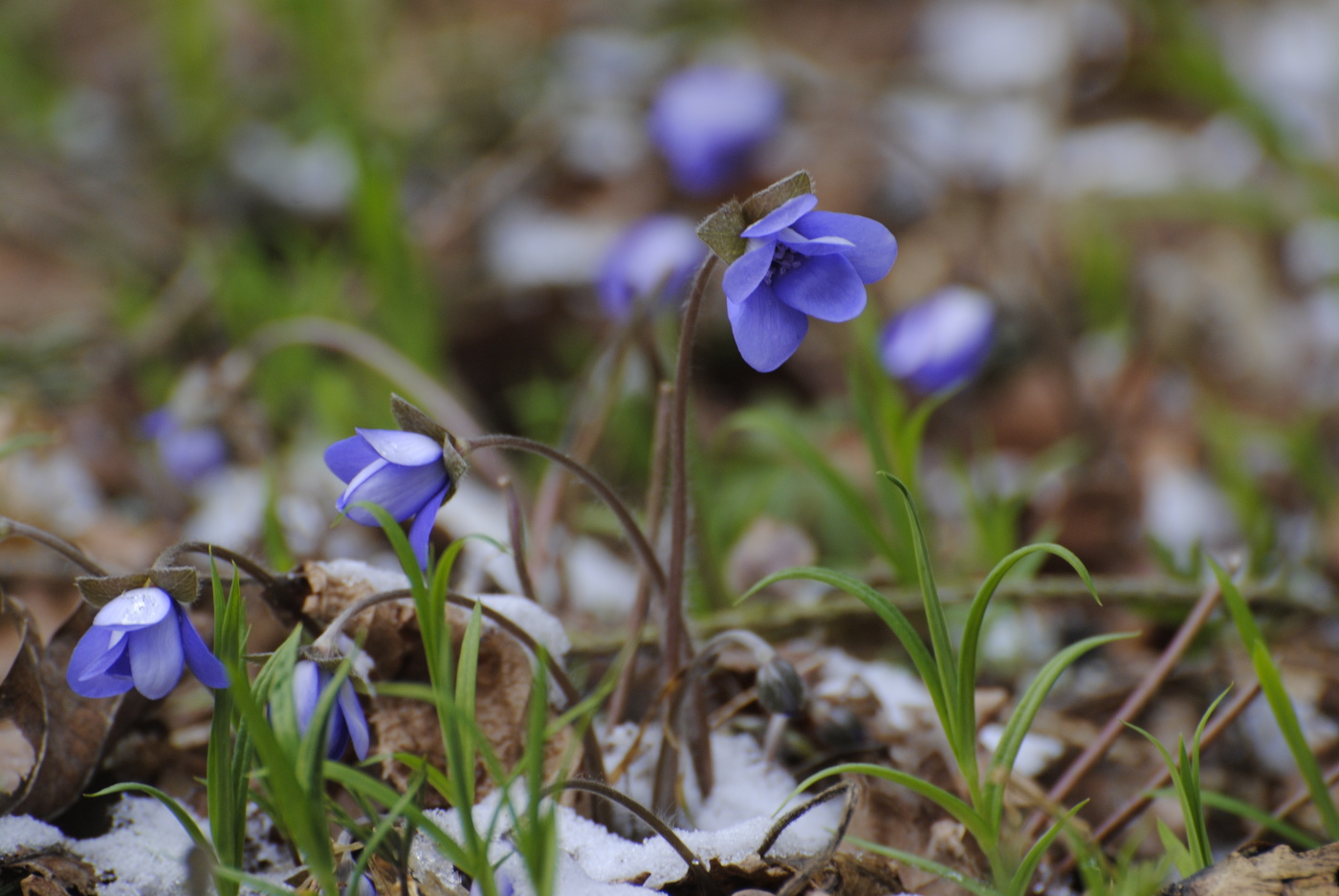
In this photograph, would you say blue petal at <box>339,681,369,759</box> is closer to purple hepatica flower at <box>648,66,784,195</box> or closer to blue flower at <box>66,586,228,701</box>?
blue flower at <box>66,586,228,701</box>

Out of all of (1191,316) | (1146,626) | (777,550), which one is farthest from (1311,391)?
(777,550)

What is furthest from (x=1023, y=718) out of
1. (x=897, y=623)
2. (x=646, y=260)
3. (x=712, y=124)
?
(x=712, y=124)

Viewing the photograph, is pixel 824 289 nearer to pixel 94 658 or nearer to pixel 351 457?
pixel 351 457

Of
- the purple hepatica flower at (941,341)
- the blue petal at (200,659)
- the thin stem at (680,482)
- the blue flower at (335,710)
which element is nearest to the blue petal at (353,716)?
the blue flower at (335,710)

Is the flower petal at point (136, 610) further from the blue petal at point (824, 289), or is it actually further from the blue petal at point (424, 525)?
the blue petal at point (824, 289)

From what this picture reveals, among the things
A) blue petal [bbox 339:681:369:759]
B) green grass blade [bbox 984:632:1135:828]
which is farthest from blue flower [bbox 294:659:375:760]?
green grass blade [bbox 984:632:1135:828]
